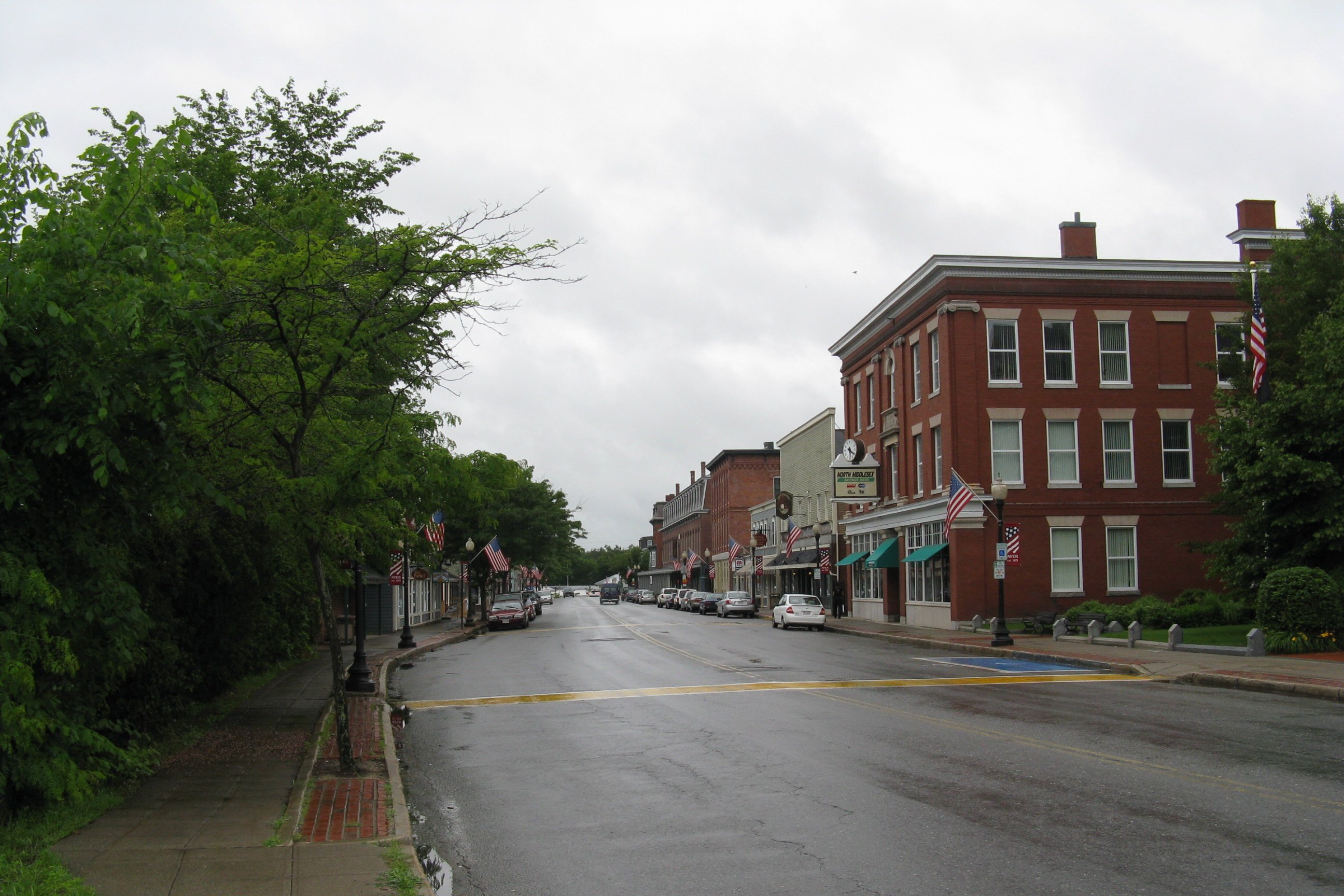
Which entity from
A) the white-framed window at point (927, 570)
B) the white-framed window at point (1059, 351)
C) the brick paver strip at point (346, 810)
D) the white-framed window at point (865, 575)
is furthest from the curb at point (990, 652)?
the brick paver strip at point (346, 810)

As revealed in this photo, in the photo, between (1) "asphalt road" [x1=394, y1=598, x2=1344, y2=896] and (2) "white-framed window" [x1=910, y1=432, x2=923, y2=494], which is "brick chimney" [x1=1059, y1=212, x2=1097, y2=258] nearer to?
(2) "white-framed window" [x1=910, y1=432, x2=923, y2=494]

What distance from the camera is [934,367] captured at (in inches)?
1613

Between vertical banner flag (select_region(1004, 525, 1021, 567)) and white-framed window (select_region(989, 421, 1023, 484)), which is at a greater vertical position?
white-framed window (select_region(989, 421, 1023, 484))

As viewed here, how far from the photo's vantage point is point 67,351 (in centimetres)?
832

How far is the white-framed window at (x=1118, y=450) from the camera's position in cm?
3931

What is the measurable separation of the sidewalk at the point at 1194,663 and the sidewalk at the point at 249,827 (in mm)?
14095

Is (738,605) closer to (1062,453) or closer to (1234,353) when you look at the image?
(1062,453)

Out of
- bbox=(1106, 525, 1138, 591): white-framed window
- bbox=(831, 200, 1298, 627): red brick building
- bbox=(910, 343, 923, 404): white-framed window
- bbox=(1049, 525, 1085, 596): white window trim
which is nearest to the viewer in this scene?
bbox=(1049, 525, 1085, 596): white window trim

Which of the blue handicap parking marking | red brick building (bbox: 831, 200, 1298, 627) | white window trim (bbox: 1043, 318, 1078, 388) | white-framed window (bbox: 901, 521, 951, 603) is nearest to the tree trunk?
the blue handicap parking marking

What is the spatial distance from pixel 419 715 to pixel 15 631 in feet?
30.3

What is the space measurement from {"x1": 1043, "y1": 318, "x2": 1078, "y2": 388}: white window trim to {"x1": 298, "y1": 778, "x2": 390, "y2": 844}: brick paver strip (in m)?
33.5

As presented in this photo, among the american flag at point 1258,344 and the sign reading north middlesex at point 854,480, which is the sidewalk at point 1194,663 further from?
the sign reading north middlesex at point 854,480

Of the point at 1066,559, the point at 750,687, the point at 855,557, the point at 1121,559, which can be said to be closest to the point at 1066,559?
the point at 1066,559

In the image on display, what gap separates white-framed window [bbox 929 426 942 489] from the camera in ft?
132
